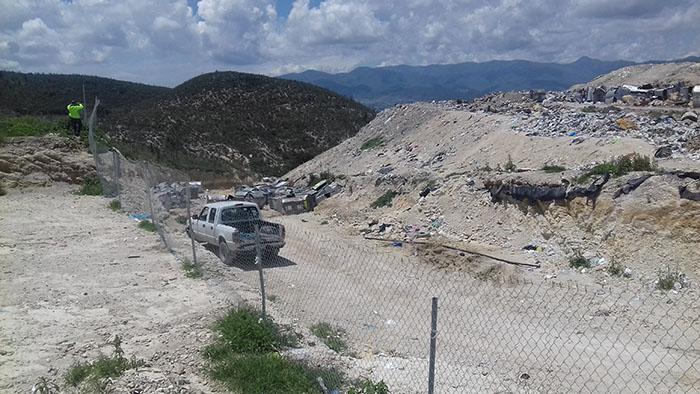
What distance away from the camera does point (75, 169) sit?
1847 centimetres

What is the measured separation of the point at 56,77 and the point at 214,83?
37.7m

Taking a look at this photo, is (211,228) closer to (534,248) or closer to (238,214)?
(238,214)

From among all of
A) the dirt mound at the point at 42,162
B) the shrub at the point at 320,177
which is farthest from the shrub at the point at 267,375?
the shrub at the point at 320,177

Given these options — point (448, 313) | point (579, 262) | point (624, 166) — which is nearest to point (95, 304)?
point (448, 313)

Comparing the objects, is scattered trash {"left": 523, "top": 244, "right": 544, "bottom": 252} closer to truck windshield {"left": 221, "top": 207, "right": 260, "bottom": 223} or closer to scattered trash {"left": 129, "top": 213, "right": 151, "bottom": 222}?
truck windshield {"left": 221, "top": 207, "right": 260, "bottom": 223}

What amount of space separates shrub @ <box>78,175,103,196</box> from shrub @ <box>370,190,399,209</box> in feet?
32.0

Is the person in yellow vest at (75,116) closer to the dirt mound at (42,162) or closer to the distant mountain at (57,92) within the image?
the dirt mound at (42,162)

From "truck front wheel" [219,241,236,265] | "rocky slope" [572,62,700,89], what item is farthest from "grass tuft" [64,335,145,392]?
"rocky slope" [572,62,700,89]

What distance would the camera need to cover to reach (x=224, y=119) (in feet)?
194

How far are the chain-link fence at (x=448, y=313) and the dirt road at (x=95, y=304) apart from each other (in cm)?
88

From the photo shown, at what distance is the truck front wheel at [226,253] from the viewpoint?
12164 millimetres

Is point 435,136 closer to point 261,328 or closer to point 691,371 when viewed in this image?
point 691,371

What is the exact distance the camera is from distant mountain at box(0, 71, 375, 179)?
1893 inches

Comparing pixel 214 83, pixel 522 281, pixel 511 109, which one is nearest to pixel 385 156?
pixel 511 109
